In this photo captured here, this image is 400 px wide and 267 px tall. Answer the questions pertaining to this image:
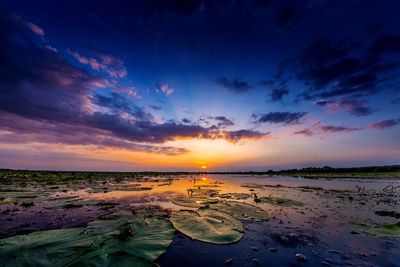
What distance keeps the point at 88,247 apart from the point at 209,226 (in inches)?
106

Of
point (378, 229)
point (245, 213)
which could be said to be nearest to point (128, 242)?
point (245, 213)

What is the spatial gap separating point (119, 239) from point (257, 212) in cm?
499

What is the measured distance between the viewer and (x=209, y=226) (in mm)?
5055

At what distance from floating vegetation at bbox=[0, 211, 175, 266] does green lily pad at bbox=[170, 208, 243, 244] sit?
61cm

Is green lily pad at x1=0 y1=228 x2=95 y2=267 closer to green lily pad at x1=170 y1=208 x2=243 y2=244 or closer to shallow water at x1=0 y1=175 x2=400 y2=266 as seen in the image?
shallow water at x1=0 y1=175 x2=400 y2=266

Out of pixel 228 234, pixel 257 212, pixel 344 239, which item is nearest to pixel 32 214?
pixel 228 234

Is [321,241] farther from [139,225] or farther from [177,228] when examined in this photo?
[139,225]

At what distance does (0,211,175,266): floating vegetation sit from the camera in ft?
9.66

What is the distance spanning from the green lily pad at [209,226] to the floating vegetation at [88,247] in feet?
2.01

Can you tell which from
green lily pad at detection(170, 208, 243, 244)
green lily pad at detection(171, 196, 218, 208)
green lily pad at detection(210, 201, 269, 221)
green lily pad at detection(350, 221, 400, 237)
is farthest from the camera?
green lily pad at detection(171, 196, 218, 208)

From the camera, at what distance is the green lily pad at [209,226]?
443 centimetres

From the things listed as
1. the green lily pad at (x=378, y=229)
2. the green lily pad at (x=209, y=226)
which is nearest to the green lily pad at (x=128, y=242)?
the green lily pad at (x=209, y=226)

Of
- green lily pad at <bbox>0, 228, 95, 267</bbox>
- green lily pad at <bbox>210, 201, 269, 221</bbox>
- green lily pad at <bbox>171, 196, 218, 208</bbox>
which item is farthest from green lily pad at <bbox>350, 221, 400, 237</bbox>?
green lily pad at <bbox>0, 228, 95, 267</bbox>

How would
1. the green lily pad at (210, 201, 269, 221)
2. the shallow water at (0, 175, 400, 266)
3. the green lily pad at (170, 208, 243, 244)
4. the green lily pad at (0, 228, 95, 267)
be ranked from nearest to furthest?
the green lily pad at (0, 228, 95, 267)
the shallow water at (0, 175, 400, 266)
the green lily pad at (170, 208, 243, 244)
the green lily pad at (210, 201, 269, 221)
